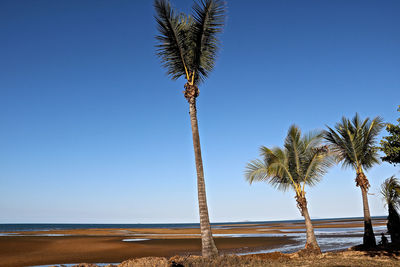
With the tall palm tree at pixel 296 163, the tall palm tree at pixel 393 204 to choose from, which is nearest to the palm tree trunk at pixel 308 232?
the tall palm tree at pixel 296 163

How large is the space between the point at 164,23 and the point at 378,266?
12754 mm

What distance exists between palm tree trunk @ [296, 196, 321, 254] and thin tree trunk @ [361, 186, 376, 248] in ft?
9.89

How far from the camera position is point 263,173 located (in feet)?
60.0

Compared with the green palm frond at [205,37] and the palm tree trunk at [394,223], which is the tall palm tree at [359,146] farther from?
the green palm frond at [205,37]

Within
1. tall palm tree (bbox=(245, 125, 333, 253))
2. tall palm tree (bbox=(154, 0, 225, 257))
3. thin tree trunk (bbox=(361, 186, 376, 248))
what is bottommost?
thin tree trunk (bbox=(361, 186, 376, 248))

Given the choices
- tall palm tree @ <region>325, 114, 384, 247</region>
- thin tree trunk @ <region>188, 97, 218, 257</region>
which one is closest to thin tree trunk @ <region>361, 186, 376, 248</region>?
tall palm tree @ <region>325, 114, 384, 247</region>

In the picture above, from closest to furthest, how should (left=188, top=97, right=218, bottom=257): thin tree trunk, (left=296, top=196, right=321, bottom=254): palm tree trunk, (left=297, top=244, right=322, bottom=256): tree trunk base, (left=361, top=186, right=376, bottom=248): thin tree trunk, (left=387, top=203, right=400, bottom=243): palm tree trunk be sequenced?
1. (left=188, top=97, right=218, bottom=257): thin tree trunk
2. (left=297, top=244, right=322, bottom=256): tree trunk base
3. (left=296, top=196, right=321, bottom=254): palm tree trunk
4. (left=361, top=186, right=376, bottom=248): thin tree trunk
5. (left=387, top=203, right=400, bottom=243): palm tree trunk

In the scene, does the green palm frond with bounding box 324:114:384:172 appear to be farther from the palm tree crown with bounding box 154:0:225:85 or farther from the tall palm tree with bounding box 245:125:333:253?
the palm tree crown with bounding box 154:0:225:85

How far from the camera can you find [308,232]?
16609 millimetres

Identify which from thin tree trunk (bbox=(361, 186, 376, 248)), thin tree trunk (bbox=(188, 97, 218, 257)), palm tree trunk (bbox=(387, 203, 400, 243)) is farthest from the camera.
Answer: palm tree trunk (bbox=(387, 203, 400, 243))

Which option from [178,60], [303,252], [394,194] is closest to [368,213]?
[394,194]

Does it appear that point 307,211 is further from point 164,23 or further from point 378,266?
point 164,23

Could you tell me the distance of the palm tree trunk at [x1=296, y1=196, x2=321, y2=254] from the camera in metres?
15.8

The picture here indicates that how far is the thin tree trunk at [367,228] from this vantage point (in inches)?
658
